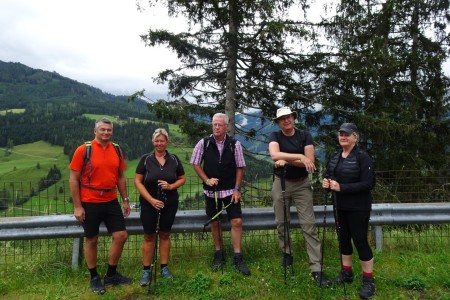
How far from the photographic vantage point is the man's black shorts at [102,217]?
155 inches

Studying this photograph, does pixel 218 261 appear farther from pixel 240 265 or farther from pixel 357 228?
pixel 357 228

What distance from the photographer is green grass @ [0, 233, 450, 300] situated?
3.80 metres

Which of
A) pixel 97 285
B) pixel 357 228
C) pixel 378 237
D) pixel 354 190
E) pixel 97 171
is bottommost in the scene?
pixel 97 285

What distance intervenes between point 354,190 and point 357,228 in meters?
0.45

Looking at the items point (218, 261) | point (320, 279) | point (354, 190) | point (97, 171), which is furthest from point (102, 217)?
point (354, 190)

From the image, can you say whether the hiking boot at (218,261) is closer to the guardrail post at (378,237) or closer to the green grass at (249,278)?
the green grass at (249,278)

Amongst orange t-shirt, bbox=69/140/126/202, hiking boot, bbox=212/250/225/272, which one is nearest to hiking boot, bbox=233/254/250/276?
hiking boot, bbox=212/250/225/272

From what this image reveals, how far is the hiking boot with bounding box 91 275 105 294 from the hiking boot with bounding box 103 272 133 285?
8 cm

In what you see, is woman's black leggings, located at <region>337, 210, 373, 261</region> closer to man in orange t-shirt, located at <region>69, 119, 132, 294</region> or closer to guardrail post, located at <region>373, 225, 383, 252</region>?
guardrail post, located at <region>373, 225, 383, 252</region>

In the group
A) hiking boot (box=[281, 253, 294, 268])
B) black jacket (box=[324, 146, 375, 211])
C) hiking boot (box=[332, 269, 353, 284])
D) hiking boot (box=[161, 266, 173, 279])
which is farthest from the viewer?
hiking boot (box=[281, 253, 294, 268])

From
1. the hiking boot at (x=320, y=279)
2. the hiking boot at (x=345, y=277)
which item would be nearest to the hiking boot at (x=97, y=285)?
the hiking boot at (x=320, y=279)

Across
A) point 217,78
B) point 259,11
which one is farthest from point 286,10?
point 217,78

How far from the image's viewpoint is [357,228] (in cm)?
370

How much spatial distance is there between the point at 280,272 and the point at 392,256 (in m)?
1.62
